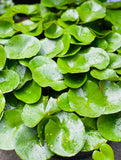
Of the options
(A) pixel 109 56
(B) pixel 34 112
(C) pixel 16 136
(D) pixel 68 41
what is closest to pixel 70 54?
(D) pixel 68 41

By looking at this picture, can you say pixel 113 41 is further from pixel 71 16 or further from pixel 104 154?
pixel 104 154

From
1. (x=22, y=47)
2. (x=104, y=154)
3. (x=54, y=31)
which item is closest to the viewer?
(x=104, y=154)

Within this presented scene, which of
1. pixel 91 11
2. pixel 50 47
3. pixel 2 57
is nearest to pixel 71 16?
pixel 91 11

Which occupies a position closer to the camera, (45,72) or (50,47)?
(45,72)

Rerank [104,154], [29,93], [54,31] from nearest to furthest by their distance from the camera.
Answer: [104,154], [29,93], [54,31]

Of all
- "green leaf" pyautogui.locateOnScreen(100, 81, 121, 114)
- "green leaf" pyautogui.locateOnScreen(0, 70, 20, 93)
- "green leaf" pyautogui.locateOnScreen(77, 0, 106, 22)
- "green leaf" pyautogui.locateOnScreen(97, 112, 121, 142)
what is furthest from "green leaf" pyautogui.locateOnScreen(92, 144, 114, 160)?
"green leaf" pyautogui.locateOnScreen(77, 0, 106, 22)

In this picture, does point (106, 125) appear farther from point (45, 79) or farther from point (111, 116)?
point (45, 79)

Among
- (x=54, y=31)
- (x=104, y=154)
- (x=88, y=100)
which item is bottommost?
(x=104, y=154)
